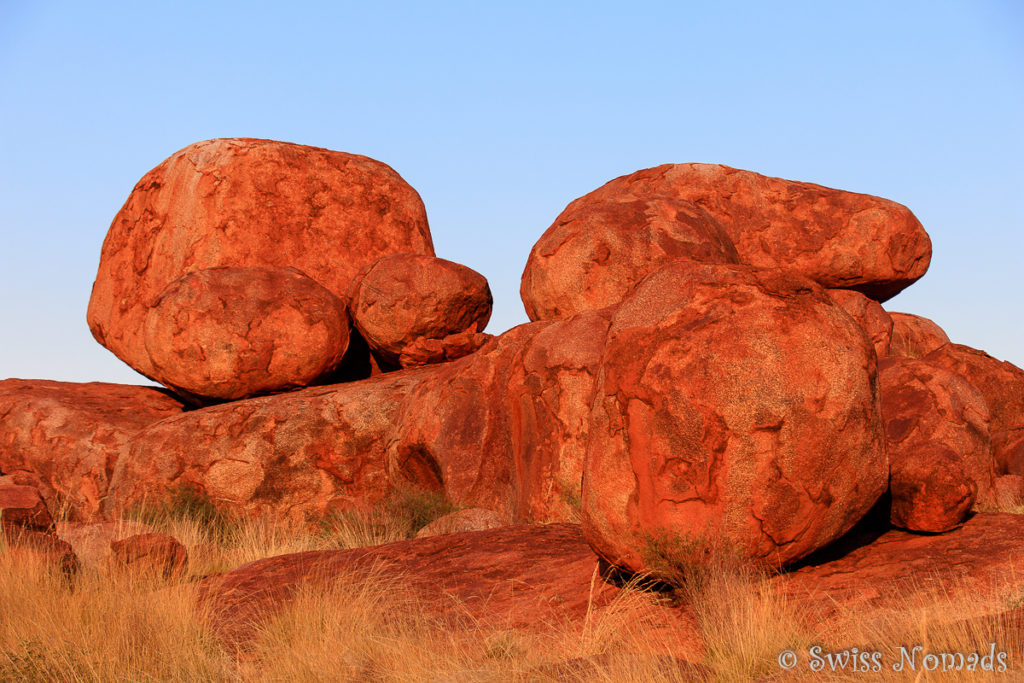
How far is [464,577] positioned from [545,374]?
7.43 feet

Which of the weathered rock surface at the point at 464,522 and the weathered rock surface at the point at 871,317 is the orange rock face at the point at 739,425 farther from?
the weathered rock surface at the point at 871,317

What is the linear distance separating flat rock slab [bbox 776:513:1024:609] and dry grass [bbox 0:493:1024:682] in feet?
0.48

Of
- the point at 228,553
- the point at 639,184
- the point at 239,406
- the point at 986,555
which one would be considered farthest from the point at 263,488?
the point at 986,555

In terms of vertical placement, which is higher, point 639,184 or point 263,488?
point 639,184

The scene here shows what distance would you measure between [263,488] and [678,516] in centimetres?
665

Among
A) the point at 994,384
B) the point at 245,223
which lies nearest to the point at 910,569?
the point at 994,384

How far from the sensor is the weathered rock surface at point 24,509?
8086 mm

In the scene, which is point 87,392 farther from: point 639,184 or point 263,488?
point 639,184

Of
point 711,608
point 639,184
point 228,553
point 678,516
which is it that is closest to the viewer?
point 711,608

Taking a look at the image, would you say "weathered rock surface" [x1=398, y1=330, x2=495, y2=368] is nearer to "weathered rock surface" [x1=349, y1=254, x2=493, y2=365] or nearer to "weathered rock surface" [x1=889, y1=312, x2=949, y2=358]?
"weathered rock surface" [x1=349, y1=254, x2=493, y2=365]

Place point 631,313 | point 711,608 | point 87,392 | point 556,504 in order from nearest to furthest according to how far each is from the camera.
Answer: point 711,608, point 631,313, point 556,504, point 87,392

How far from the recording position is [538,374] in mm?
8125

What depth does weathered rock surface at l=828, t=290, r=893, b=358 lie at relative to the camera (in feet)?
38.5

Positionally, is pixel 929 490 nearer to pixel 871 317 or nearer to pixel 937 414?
pixel 937 414
